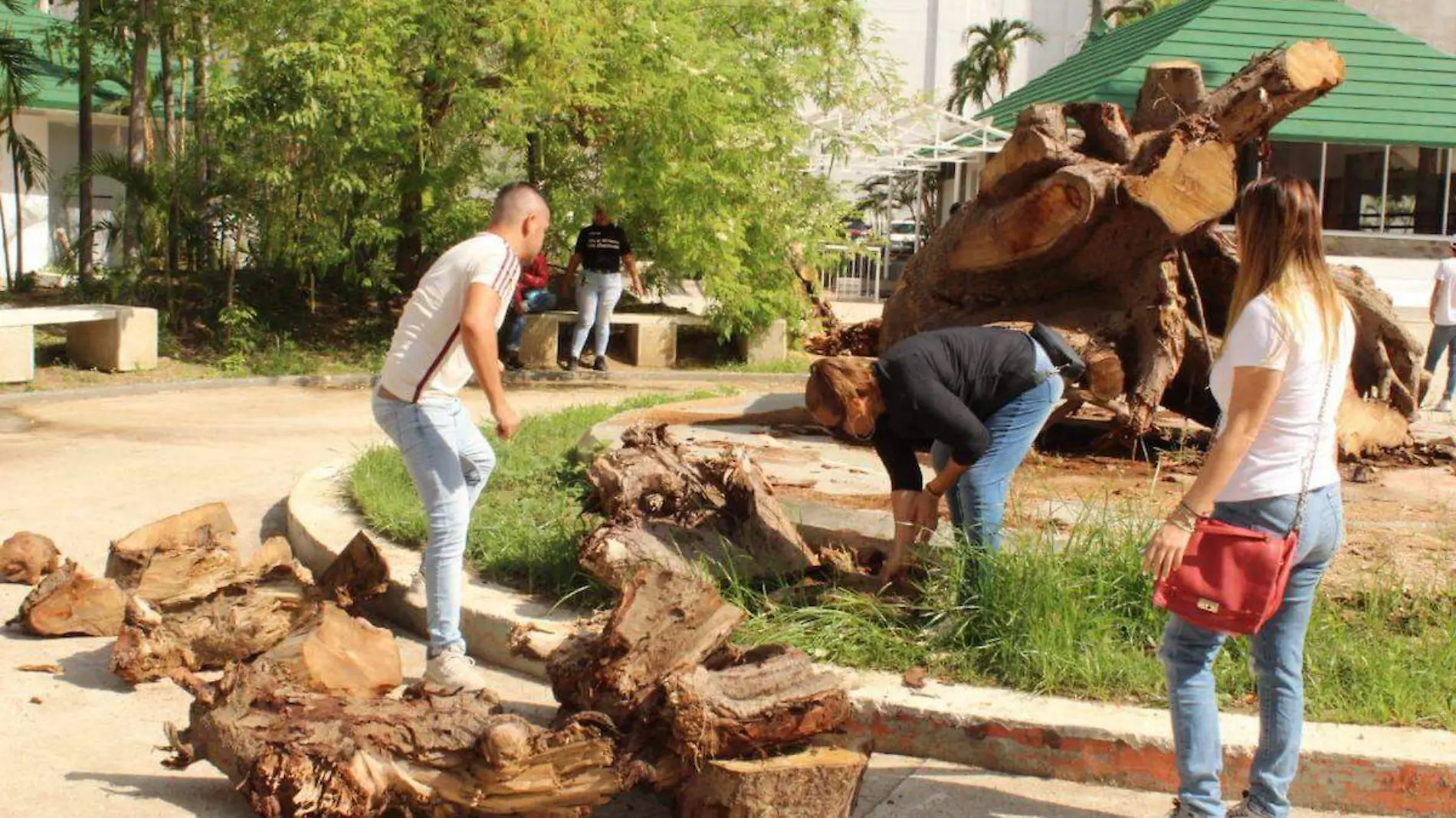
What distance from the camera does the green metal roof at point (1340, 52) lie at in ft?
75.7

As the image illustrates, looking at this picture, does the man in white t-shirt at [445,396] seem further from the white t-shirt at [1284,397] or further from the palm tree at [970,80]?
the palm tree at [970,80]

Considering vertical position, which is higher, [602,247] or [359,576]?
[602,247]

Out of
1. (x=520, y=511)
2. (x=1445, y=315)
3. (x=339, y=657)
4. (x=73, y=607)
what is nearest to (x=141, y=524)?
(x=73, y=607)

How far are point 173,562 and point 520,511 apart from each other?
1.50m

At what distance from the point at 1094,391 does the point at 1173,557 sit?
4020 mm

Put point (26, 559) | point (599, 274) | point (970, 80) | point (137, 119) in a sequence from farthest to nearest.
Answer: point (970, 80), point (137, 119), point (599, 274), point (26, 559)

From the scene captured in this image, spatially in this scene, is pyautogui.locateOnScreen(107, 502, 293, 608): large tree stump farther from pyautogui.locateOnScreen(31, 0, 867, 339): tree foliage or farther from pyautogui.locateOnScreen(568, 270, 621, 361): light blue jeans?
pyautogui.locateOnScreen(568, 270, 621, 361): light blue jeans

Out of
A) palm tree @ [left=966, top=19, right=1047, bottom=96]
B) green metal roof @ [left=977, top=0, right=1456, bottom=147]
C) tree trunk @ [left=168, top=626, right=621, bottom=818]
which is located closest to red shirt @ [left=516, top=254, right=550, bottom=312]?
green metal roof @ [left=977, top=0, right=1456, bottom=147]

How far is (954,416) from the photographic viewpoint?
4.69 meters

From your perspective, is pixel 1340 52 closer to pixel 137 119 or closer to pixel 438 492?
pixel 137 119

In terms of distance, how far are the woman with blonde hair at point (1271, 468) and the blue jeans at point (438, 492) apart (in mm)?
2415

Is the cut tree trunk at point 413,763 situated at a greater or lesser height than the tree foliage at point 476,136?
lesser

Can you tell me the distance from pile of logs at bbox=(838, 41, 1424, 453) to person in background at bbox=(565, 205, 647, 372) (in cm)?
673

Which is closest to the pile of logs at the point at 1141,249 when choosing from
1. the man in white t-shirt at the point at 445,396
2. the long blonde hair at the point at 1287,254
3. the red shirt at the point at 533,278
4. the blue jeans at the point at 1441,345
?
the man in white t-shirt at the point at 445,396
